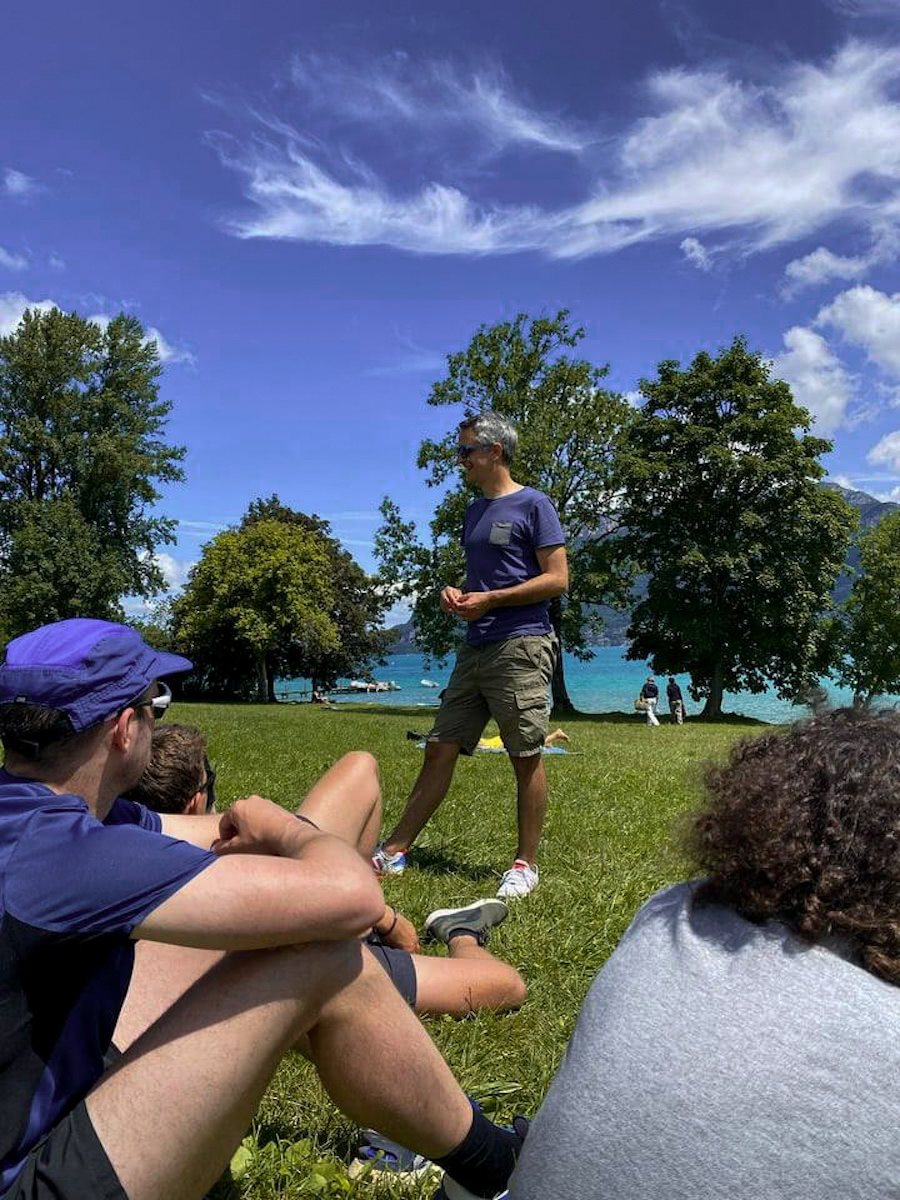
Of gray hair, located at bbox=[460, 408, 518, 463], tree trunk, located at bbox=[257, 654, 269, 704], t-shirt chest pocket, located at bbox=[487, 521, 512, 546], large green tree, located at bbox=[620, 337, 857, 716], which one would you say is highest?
large green tree, located at bbox=[620, 337, 857, 716]

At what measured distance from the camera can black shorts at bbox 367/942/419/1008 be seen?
10.3 feet

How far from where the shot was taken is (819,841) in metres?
1.46

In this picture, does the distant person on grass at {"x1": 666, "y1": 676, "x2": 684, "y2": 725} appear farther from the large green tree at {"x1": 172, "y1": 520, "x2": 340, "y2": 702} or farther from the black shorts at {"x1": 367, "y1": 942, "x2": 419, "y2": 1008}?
the black shorts at {"x1": 367, "y1": 942, "x2": 419, "y2": 1008}

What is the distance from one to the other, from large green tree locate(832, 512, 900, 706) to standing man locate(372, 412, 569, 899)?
3858 centimetres

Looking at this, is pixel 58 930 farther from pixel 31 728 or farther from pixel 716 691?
pixel 716 691

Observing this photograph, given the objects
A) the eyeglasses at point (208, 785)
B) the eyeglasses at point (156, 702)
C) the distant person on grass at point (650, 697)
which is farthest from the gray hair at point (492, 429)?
the distant person on grass at point (650, 697)

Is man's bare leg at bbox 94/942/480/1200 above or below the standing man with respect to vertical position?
below

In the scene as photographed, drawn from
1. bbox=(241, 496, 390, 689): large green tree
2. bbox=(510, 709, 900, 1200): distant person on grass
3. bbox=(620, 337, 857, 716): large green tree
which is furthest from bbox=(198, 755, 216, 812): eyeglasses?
bbox=(241, 496, 390, 689): large green tree

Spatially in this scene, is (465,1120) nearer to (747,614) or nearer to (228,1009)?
(228,1009)

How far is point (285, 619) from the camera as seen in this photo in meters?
48.0

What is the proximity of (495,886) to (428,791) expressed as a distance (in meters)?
0.62

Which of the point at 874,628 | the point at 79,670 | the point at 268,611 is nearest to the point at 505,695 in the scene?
the point at 79,670

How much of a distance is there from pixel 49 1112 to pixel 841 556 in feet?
131

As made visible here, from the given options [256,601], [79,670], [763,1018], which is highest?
[256,601]
